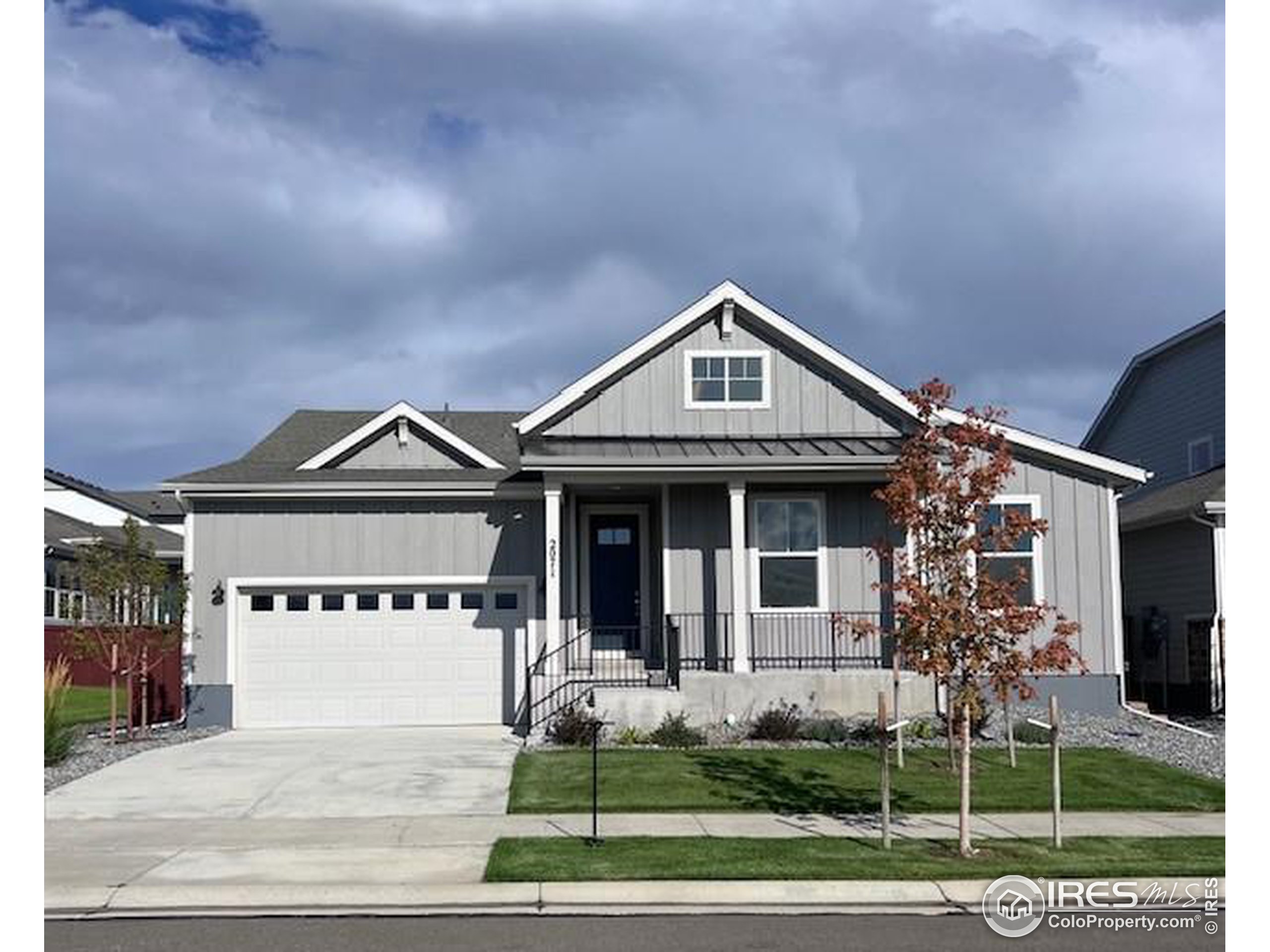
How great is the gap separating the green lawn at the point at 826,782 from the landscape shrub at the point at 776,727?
2.59 ft

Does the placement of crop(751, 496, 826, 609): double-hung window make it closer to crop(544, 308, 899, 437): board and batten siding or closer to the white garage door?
crop(544, 308, 899, 437): board and batten siding

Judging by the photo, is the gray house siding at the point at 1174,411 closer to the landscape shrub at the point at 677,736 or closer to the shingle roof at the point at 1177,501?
the shingle roof at the point at 1177,501

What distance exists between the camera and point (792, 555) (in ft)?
66.3

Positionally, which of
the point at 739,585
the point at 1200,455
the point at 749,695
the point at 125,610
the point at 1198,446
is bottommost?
the point at 749,695

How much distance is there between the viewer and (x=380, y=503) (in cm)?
2108

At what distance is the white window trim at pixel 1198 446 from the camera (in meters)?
26.8

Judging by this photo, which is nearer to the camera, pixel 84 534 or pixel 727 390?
pixel 727 390

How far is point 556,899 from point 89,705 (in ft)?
65.9

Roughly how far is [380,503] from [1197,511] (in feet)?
43.7

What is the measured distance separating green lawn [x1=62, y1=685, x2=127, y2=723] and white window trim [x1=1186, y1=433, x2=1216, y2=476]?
21144 millimetres

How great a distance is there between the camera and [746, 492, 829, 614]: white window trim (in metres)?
20.0

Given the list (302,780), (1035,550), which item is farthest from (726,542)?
(302,780)

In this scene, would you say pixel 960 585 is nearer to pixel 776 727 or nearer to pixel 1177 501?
pixel 776 727

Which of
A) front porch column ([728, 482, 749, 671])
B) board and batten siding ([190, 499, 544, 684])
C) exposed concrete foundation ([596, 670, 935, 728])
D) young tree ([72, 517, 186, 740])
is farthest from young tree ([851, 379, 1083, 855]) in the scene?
young tree ([72, 517, 186, 740])
